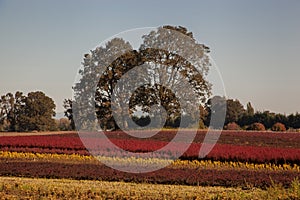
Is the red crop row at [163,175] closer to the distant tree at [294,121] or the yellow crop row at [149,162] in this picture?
the yellow crop row at [149,162]

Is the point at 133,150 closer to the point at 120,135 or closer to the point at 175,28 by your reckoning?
the point at 120,135

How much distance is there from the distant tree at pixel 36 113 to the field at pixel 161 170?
84.2 feet

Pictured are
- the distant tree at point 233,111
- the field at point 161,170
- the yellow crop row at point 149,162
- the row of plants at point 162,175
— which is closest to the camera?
the field at point 161,170

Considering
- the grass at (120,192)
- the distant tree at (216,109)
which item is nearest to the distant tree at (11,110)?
the distant tree at (216,109)

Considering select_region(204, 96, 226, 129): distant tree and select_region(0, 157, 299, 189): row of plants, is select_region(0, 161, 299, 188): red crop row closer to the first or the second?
select_region(0, 157, 299, 189): row of plants

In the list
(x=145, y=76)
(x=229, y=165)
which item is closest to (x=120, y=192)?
(x=229, y=165)

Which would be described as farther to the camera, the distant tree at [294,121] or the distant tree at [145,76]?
the distant tree at [294,121]

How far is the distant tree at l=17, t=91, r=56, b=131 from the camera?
49.6m

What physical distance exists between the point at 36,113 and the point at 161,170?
3735 cm

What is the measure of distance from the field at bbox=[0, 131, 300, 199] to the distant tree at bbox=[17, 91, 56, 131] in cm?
2566

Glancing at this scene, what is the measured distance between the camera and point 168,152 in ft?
65.2

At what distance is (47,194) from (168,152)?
384 inches

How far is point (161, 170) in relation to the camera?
15391 millimetres

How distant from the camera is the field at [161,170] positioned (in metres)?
11.0
